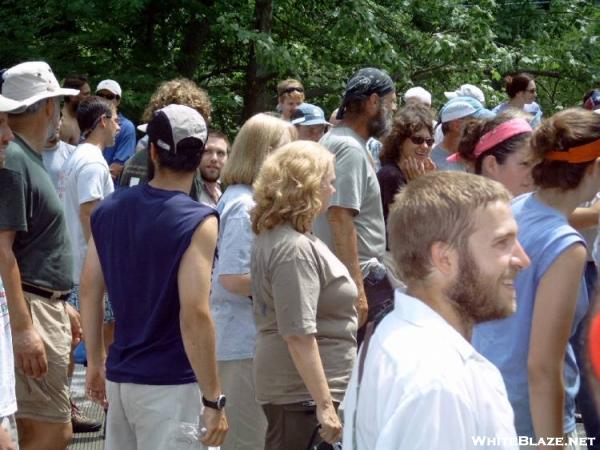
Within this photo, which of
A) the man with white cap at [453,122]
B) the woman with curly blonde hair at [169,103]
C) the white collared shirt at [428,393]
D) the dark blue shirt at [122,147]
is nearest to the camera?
the white collared shirt at [428,393]

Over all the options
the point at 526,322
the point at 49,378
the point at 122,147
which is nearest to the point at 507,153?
the point at 526,322

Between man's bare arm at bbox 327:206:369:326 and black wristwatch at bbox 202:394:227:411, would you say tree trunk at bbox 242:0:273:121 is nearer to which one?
man's bare arm at bbox 327:206:369:326

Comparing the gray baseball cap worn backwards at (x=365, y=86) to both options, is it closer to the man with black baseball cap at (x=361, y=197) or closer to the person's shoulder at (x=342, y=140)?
the man with black baseball cap at (x=361, y=197)

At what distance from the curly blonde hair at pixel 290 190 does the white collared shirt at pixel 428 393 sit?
5.86 feet

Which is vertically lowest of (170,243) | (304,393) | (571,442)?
(304,393)

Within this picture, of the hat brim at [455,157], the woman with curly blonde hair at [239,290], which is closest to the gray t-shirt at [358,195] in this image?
the hat brim at [455,157]

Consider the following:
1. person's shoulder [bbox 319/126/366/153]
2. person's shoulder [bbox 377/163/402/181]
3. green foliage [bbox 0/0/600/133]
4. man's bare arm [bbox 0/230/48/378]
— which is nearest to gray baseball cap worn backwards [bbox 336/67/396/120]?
person's shoulder [bbox 319/126/366/153]

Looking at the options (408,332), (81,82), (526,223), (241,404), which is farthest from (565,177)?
(81,82)

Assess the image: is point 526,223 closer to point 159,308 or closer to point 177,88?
point 159,308

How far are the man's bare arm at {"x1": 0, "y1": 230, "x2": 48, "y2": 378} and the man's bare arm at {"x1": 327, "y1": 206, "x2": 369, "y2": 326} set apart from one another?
5.14 ft

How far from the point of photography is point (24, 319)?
4203 millimetres

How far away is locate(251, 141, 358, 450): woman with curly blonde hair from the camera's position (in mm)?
3951

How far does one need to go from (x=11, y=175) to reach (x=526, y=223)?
6.76ft

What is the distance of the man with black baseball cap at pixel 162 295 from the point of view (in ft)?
12.0
